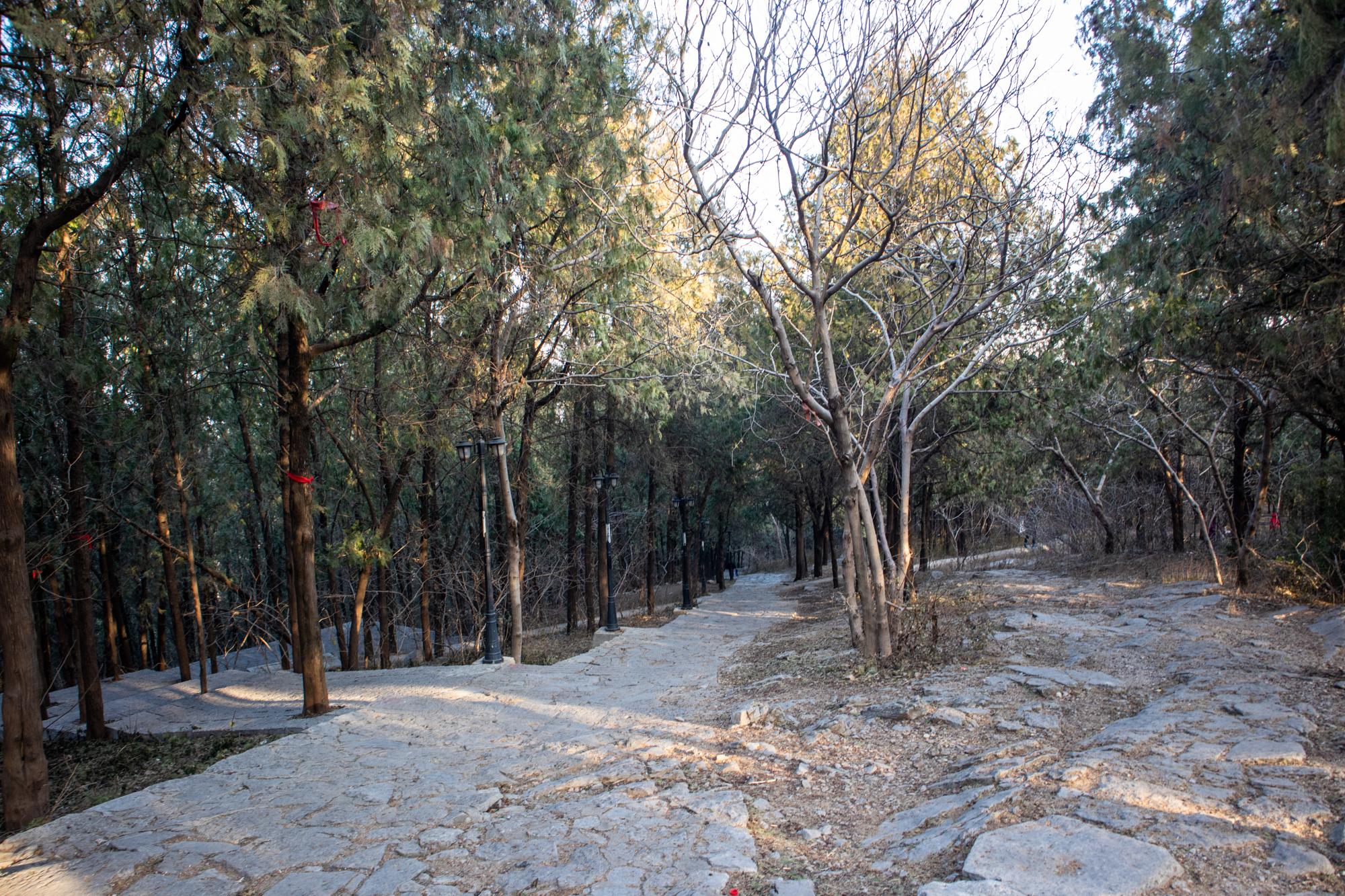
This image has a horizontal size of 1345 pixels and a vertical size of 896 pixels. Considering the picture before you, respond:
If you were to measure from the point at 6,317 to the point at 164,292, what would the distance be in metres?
4.47

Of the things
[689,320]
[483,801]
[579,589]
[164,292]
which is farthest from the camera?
[579,589]

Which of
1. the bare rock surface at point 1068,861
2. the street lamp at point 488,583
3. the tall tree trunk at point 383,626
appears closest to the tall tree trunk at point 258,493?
the tall tree trunk at point 383,626

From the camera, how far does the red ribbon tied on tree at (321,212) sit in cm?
626

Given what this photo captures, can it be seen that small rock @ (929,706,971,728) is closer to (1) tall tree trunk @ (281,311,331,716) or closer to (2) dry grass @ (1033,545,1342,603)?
(2) dry grass @ (1033,545,1342,603)

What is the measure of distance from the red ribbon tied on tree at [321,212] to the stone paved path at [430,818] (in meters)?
4.27

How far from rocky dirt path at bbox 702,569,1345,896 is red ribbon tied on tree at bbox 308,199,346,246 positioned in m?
5.10

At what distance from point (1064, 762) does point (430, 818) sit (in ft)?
12.3

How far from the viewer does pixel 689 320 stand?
11625mm

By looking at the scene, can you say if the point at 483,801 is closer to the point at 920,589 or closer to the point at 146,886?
the point at 146,886

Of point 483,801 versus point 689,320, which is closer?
point 483,801

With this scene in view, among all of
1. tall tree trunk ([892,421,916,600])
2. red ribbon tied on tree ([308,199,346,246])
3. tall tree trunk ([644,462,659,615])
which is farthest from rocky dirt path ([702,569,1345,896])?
tall tree trunk ([644,462,659,615])

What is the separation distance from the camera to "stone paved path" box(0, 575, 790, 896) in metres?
3.95

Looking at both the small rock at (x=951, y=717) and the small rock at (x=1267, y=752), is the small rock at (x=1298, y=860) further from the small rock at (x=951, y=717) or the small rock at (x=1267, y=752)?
the small rock at (x=951, y=717)

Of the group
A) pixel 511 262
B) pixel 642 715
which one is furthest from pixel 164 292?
pixel 642 715
